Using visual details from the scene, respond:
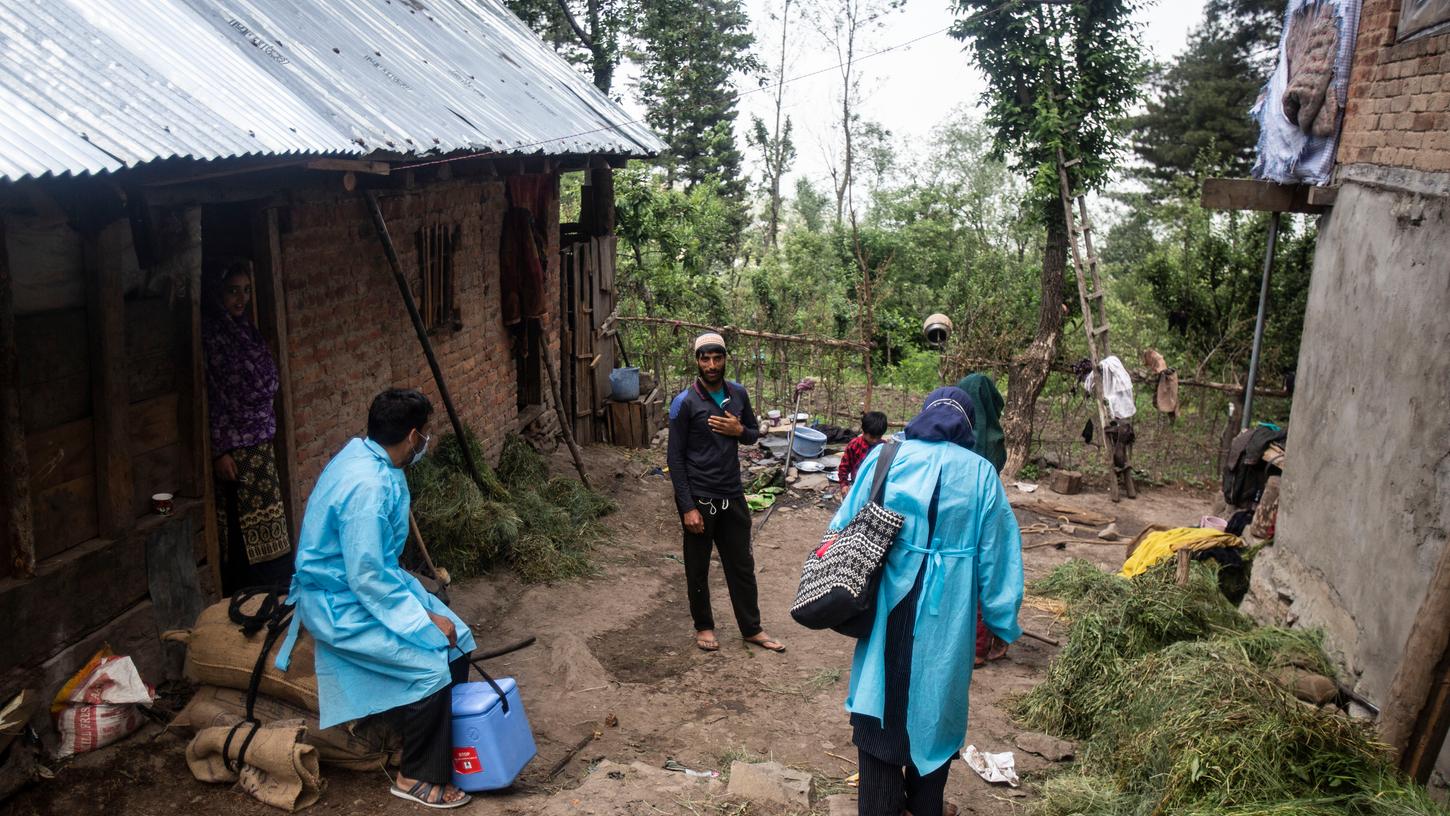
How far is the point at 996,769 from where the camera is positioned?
498cm

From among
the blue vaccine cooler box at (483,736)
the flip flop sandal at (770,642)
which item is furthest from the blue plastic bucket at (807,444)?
the blue vaccine cooler box at (483,736)

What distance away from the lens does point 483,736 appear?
4.27m

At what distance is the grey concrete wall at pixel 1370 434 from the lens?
4684 mm

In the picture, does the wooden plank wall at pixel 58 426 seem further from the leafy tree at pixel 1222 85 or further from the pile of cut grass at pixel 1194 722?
the leafy tree at pixel 1222 85

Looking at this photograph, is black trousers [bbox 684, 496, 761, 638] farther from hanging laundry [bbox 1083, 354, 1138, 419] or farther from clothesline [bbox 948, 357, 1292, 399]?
clothesline [bbox 948, 357, 1292, 399]

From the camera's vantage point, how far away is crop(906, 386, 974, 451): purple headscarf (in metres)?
3.83

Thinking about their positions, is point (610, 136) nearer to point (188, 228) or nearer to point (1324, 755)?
point (188, 228)

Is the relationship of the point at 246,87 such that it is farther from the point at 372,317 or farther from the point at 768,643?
the point at 768,643

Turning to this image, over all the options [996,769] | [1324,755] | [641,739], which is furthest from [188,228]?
[1324,755]

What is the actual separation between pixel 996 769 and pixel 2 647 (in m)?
4.24

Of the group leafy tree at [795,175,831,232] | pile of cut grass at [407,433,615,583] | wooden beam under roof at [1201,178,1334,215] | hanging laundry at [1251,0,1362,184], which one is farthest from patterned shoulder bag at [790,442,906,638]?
leafy tree at [795,175,831,232]

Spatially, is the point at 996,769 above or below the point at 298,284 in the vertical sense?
below

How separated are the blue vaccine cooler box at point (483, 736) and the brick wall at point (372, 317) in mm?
2438

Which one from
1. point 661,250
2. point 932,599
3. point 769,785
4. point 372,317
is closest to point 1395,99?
point 932,599
